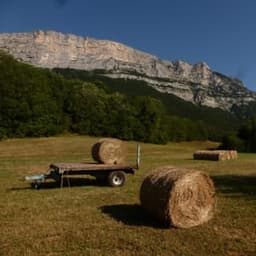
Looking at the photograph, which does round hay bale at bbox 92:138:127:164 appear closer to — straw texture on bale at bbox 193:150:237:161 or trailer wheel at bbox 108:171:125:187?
trailer wheel at bbox 108:171:125:187

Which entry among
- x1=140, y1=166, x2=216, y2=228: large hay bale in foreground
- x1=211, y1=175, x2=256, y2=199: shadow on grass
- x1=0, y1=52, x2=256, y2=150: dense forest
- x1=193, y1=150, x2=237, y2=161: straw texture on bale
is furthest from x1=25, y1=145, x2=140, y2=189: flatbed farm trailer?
x1=0, y1=52, x2=256, y2=150: dense forest

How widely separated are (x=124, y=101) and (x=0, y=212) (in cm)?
5493

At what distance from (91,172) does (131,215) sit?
16.9ft

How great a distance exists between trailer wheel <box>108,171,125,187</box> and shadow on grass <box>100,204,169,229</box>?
3.61m

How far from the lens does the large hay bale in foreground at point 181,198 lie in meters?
8.30

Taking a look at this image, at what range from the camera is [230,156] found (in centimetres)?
3089

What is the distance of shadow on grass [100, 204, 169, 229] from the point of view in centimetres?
866

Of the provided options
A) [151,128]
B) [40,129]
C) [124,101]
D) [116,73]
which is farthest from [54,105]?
[116,73]

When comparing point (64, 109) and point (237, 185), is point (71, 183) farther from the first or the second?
point (64, 109)

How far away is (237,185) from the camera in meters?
14.8

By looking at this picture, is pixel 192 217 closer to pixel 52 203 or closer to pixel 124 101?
pixel 52 203

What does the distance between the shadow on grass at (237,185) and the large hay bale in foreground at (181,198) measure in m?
3.84

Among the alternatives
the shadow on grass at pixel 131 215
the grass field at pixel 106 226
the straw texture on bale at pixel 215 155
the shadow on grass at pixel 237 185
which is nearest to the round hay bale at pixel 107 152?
the grass field at pixel 106 226

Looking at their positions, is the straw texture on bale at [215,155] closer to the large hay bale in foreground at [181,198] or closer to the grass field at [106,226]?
the grass field at [106,226]
